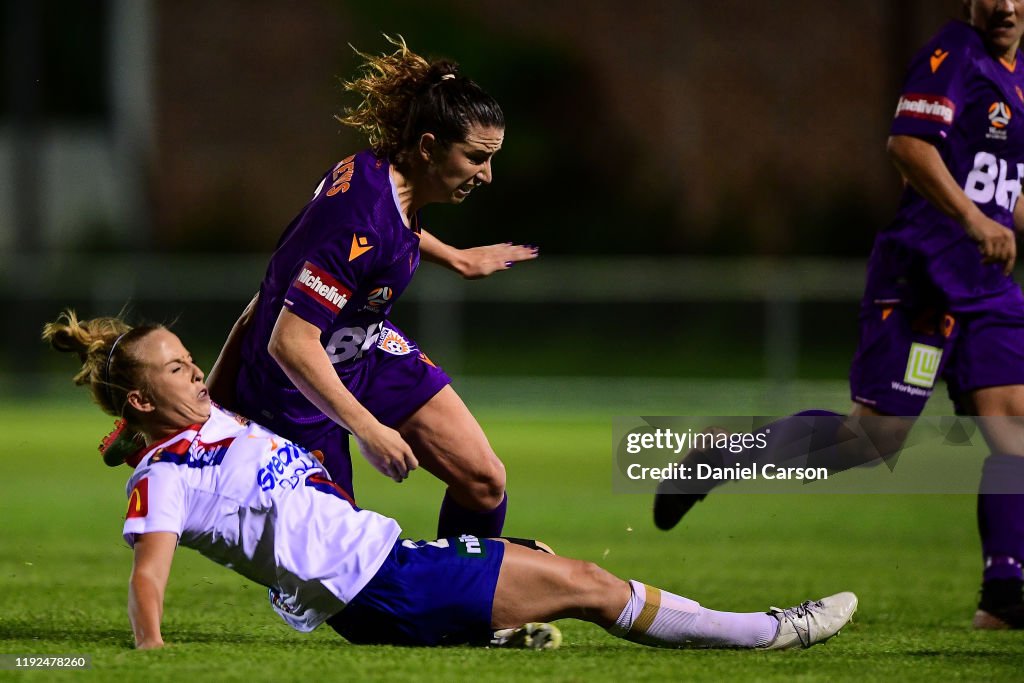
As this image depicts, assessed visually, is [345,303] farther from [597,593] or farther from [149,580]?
[597,593]

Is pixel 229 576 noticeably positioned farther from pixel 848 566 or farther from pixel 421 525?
pixel 848 566

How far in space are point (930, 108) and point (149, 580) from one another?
3187mm

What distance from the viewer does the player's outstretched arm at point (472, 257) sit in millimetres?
5875

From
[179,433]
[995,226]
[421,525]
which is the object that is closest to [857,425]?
[995,226]

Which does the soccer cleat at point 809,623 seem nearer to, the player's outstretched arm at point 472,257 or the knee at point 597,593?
the knee at point 597,593

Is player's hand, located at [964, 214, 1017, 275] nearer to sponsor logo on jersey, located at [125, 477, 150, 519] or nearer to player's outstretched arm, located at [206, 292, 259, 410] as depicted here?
player's outstretched arm, located at [206, 292, 259, 410]

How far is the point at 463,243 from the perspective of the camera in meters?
25.8

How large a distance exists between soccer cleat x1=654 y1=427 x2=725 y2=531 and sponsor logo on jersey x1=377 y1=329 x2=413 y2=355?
1.23 meters

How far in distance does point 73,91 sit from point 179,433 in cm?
2468

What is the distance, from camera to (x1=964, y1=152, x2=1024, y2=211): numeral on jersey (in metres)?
6.05

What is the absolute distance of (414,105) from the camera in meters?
5.25

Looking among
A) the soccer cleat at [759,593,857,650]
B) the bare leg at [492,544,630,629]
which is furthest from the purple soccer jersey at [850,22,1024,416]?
the bare leg at [492,544,630,629]

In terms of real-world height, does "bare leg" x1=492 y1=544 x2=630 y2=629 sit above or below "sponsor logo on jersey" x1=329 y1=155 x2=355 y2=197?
below
